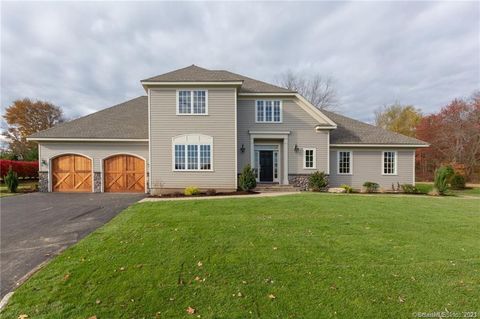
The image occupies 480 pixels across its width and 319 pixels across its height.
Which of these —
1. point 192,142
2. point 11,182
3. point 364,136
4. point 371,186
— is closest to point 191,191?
point 192,142

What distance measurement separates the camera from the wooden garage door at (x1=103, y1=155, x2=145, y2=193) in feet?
45.5

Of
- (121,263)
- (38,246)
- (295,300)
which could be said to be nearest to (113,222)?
(38,246)

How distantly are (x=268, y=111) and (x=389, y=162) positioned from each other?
858cm

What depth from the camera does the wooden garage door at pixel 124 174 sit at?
13867 mm

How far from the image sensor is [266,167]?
48.0 feet

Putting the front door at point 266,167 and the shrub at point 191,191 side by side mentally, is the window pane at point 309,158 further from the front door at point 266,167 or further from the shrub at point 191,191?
the shrub at point 191,191

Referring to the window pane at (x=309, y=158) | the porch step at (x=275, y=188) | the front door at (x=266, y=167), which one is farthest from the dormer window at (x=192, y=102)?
the window pane at (x=309, y=158)

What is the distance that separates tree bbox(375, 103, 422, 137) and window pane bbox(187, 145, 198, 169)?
1262 inches

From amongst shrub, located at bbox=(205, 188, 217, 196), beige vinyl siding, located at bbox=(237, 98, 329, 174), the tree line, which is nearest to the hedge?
the tree line

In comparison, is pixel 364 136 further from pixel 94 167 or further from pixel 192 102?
pixel 94 167

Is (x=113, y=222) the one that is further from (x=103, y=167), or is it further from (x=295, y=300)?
(x=103, y=167)

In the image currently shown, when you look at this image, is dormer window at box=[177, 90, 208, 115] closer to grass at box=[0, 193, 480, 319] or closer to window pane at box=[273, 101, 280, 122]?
window pane at box=[273, 101, 280, 122]

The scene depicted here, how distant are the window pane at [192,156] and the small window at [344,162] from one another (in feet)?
29.9

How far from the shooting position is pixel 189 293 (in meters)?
3.16
